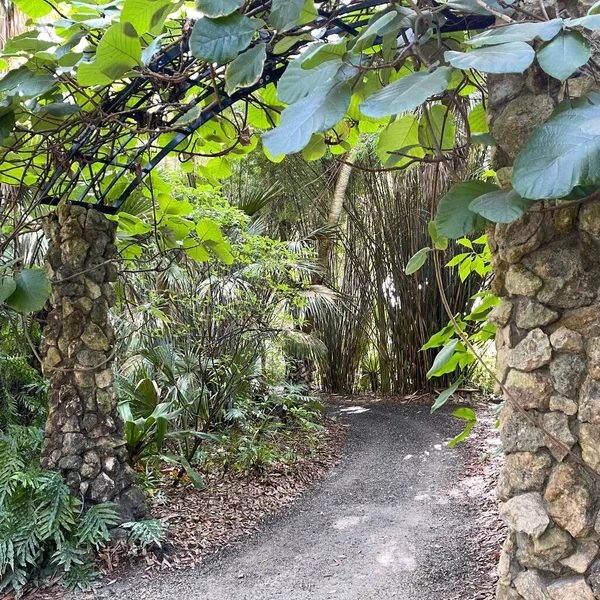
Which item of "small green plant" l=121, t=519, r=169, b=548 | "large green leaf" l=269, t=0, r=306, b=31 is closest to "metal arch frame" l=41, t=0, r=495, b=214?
"large green leaf" l=269, t=0, r=306, b=31

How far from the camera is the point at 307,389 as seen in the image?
492cm

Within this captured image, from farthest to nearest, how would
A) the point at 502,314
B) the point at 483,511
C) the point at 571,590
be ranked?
the point at 483,511 < the point at 502,314 < the point at 571,590

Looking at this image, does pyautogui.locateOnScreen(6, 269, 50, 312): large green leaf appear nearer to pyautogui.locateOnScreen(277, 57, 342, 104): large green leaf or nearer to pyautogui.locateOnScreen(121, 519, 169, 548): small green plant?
pyautogui.locateOnScreen(277, 57, 342, 104): large green leaf

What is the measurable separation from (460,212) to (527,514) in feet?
1.66

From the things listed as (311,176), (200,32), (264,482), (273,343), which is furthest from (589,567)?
(311,176)

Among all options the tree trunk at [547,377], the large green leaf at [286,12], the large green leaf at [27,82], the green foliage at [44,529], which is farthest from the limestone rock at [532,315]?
the green foliage at [44,529]

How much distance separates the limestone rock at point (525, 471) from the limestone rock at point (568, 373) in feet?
0.38

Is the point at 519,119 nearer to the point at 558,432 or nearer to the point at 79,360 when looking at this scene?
the point at 558,432

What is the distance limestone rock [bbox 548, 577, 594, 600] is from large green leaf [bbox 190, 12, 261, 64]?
3.12 feet

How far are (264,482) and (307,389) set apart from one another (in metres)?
1.71

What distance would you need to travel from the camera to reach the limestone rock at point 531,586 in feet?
2.74

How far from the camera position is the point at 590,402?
0.80 meters

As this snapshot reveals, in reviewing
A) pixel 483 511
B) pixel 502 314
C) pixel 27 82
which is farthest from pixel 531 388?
pixel 483 511

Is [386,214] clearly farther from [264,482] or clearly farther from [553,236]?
[553,236]
